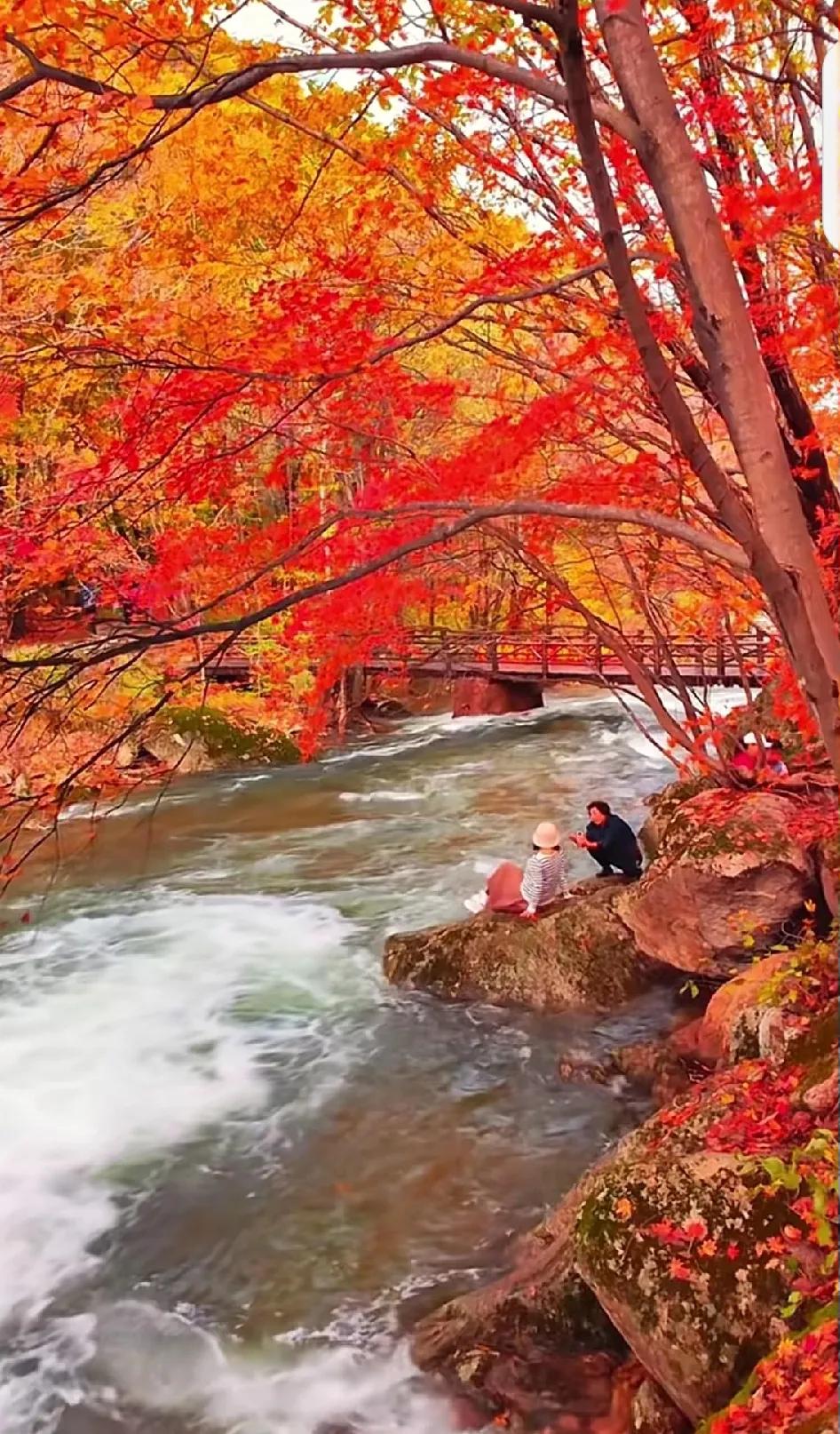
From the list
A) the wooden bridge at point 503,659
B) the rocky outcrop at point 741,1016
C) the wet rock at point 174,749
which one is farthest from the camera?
the wooden bridge at point 503,659

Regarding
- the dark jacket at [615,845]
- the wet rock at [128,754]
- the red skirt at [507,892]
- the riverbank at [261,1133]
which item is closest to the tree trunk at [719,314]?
the riverbank at [261,1133]

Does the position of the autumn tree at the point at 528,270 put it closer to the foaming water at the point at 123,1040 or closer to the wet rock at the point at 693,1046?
the wet rock at the point at 693,1046

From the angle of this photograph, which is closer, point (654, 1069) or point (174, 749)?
point (654, 1069)

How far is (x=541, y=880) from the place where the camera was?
28.4 feet

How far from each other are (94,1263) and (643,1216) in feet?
11.5

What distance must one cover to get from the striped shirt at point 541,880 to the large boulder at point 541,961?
6.4 inches

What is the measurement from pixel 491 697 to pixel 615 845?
50.3 feet

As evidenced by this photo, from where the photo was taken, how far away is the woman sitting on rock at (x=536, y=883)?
866 centimetres

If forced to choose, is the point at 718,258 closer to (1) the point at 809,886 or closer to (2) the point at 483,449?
(1) the point at 809,886

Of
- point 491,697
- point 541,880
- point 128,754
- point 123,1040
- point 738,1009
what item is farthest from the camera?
point 491,697

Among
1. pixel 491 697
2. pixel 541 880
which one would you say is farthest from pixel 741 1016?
pixel 491 697

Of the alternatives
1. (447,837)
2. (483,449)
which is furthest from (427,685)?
(483,449)

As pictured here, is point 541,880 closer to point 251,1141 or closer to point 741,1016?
point 741,1016

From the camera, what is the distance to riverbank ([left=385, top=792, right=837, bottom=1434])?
3.62m
